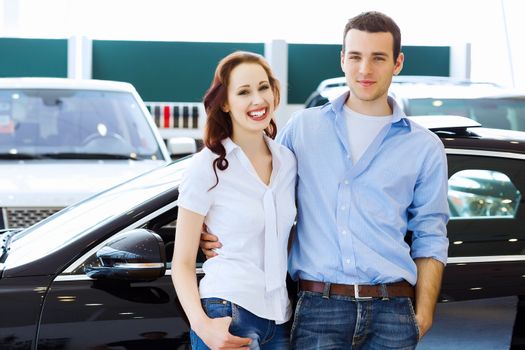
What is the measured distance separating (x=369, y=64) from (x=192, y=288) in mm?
858

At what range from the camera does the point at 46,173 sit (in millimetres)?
6688

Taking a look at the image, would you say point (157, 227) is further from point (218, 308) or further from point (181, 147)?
point (181, 147)

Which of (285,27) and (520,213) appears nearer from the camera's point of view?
(520,213)

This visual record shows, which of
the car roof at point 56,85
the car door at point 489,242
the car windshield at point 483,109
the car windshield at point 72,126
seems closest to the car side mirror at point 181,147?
the car windshield at point 72,126

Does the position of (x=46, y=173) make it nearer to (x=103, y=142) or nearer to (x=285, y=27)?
(x=103, y=142)

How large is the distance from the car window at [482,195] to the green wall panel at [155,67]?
1040 centimetres

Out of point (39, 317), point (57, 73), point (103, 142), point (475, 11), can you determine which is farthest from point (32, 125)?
point (475, 11)

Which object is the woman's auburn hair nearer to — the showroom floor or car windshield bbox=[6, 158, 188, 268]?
car windshield bbox=[6, 158, 188, 268]

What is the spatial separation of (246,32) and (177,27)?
116 cm

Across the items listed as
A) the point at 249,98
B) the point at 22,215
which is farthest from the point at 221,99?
the point at 22,215

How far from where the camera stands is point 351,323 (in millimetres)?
3115

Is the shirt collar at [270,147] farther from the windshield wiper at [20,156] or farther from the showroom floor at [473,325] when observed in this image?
the windshield wiper at [20,156]

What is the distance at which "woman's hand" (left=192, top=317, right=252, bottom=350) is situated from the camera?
2.96 meters

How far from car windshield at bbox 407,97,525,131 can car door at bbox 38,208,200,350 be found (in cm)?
476
